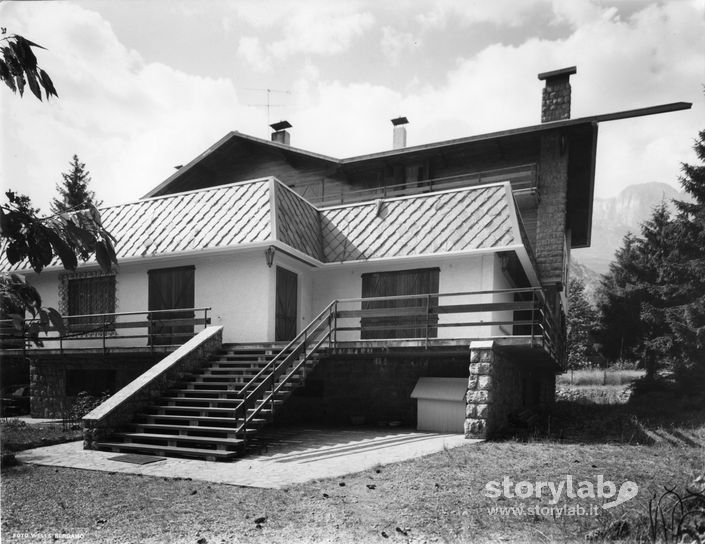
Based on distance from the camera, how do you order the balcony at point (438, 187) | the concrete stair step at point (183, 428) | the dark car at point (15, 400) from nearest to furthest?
1. the concrete stair step at point (183, 428)
2. the dark car at point (15, 400)
3. the balcony at point (438, 187)

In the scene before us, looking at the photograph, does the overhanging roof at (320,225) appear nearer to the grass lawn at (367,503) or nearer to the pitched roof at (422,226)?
the pitched roof at (422,226)

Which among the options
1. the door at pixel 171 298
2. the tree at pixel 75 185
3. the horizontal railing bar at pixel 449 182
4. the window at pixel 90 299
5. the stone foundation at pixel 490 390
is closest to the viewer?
the stone foundation at pixel 490 390

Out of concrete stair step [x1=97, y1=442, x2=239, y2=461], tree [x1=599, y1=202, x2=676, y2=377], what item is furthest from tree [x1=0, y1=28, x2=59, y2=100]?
tree [x1=599, y1=202, x2=676, y2=377]

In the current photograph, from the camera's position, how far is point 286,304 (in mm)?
14453

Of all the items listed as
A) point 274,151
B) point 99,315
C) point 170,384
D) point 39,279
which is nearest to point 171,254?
point 99,315

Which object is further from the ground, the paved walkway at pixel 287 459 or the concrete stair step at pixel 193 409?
the concrete stair step at pixel 193 409

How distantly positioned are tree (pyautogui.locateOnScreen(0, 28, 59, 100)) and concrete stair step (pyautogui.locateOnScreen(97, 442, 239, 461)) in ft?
24.3

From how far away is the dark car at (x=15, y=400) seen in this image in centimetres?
1609

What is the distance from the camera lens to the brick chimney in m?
18.3

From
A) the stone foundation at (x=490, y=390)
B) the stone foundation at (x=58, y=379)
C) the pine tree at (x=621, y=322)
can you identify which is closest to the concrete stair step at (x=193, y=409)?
the stone foundation at (x=490, y=390)

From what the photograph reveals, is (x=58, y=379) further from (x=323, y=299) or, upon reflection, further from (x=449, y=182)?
(x=449, y=182)

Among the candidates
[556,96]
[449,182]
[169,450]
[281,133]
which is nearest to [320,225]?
[449,182]

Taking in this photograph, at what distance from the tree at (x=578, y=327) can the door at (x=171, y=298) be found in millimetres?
27553

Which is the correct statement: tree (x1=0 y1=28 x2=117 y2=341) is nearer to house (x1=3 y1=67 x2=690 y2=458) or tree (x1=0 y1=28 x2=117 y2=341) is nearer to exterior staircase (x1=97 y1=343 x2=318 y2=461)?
exterior staircase (x1=97 y1=343 x2=318 y2=461)
